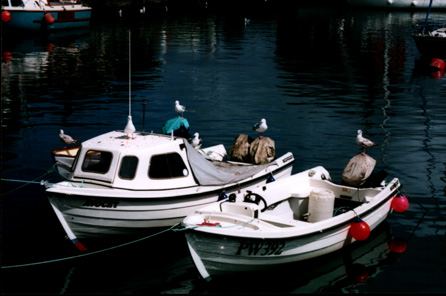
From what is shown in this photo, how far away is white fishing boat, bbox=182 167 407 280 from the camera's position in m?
14.2

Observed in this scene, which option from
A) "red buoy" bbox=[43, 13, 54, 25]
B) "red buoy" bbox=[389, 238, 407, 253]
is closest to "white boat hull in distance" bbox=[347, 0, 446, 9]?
"red buoy" bbox=[43, 13, 54, 25]

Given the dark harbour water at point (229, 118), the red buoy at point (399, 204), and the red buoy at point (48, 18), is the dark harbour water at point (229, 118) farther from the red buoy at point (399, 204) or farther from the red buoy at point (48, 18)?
the red buoy at point (48, 18)

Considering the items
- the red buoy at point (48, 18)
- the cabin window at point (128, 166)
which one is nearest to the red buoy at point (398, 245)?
the cabin window at point (128, 166)

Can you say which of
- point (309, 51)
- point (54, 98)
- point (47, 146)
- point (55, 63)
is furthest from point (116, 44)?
point (47, 146)

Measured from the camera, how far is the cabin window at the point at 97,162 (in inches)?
652

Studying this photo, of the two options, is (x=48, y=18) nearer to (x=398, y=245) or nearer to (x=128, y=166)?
(x=128, y=166)

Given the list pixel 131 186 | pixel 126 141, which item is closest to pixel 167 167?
pixel 131 186

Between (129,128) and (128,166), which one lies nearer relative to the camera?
(128,166)

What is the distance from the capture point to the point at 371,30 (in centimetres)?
7900

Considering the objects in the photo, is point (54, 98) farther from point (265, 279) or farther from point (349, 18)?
point (349, 18)

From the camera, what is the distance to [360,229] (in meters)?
16.0

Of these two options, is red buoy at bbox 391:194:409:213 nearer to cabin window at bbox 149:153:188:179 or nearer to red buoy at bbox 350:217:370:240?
red buoy at bbox 350:217:370:240

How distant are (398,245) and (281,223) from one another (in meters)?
4.36

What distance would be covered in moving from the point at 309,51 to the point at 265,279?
4727 cm
